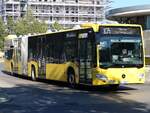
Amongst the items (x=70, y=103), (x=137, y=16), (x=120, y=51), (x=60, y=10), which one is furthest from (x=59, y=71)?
(x=60, y=10)

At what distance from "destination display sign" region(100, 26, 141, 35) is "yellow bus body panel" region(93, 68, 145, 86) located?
5.03 feet

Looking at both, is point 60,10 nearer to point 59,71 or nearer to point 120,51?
point 59,71

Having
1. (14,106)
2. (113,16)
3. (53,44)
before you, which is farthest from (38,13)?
(14,106)

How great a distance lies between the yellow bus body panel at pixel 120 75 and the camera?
2036 centimetres

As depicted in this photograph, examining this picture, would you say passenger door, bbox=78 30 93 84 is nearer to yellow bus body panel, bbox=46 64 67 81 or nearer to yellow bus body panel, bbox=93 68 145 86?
yellow bus body panel, bbox=93 68 145 86

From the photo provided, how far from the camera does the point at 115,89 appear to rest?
22375 mm

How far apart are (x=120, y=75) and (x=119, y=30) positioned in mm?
1931

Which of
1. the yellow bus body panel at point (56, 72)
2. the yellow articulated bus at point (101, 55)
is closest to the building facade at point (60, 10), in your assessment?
the yellow bus body panel at point (56, 72)

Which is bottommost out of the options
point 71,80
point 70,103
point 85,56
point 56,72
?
point 70,103

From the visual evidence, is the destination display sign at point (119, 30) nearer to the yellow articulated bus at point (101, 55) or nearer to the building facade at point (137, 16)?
the yellow articulated bus at point (101, 55)

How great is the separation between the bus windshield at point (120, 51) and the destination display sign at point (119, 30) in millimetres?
203

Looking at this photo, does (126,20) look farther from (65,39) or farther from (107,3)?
(107,3)

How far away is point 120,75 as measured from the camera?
2061 cm

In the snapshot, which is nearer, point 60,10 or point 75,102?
point 75,102
